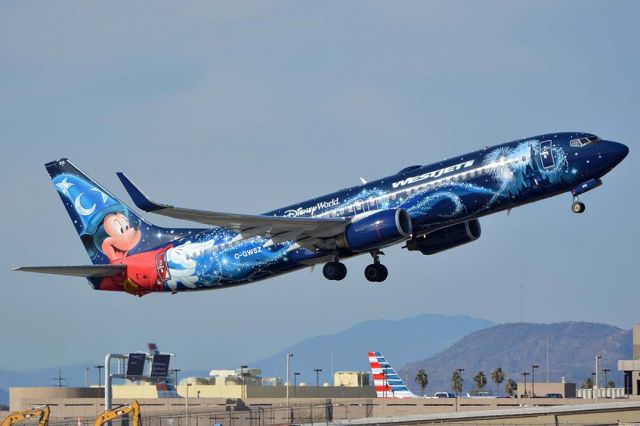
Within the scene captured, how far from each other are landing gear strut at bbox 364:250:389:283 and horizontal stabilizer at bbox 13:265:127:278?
1579 centimetres

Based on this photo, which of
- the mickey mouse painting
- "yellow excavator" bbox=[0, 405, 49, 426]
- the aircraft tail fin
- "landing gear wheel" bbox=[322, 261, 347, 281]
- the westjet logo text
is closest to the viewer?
the westjet logo text

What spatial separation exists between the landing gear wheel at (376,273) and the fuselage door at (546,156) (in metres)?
13.7

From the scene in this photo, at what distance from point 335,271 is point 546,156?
1474 centimetres

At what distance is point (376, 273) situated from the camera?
70938mm

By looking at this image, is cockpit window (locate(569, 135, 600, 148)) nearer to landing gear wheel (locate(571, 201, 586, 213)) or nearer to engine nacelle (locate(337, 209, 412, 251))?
landing gear wheel (locate(571, 201, 586, 213))

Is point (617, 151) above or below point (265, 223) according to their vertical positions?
above

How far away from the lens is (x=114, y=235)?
7944 centimetres

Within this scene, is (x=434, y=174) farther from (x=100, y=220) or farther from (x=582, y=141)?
(x=100, y=220)

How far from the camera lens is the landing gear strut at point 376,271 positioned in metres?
70.9

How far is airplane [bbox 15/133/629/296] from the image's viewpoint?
2426 inches

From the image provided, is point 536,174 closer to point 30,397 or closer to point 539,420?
point 539,420

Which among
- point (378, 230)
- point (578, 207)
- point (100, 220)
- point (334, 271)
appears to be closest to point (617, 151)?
point (578, 207)

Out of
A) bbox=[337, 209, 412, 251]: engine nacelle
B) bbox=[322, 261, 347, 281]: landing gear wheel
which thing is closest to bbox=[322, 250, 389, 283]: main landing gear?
bbox=[322, 261, 347, 281]: landing gear wheel

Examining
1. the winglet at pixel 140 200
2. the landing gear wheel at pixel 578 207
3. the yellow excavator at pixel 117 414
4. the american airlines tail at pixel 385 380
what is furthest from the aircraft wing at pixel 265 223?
the american airlines tail at pixel 385 380
